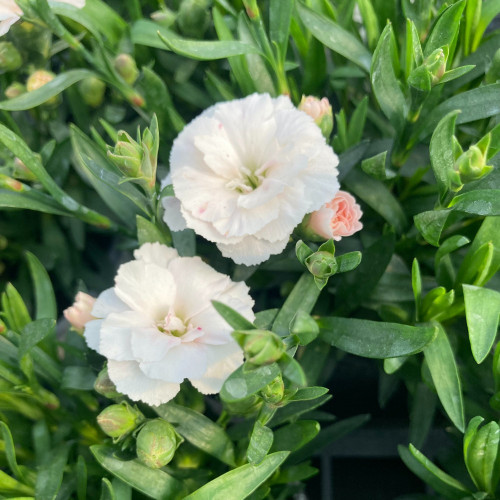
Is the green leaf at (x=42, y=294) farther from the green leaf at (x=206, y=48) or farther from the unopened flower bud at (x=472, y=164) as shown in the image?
the unopened flower bud at (x=472, y=164)

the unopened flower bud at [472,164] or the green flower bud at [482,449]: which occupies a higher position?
the unopened flower bud at [472,164]

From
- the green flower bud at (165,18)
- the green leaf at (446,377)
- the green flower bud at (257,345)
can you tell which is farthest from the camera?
the green flower bud at (165,18)

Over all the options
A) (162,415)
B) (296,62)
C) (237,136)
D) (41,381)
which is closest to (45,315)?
(41,381)

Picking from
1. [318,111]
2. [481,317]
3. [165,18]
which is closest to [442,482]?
[481,317]

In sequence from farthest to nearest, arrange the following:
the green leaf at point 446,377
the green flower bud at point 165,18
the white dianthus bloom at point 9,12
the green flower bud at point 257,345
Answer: the green flower bud at point 165,18
the white dianthus bloom at point 9,12
the green leaf at point 446,377
the green flower bud at point 257,345

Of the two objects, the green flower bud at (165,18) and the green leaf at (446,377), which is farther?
the green flower bud at (165,18)

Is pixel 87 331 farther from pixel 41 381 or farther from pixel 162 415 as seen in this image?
pixel 41 381

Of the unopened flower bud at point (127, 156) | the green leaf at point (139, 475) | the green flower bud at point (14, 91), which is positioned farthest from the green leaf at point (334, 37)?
the green leaf at point (139, 475)

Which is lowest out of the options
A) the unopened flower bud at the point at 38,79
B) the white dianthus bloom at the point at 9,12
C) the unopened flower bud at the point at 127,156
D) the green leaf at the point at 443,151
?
the green leaf at the point at 443,151
